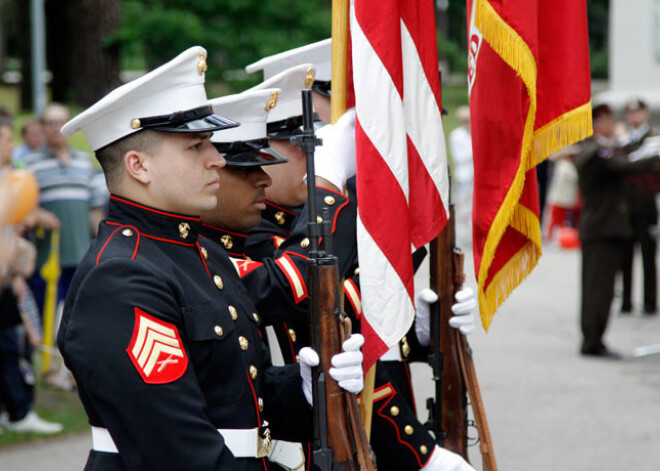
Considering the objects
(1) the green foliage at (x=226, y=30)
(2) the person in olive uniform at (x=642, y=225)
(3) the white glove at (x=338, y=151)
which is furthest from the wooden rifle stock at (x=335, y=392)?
(2) the person in olive uniform at (x=642, y=225)

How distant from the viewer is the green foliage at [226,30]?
310 inches

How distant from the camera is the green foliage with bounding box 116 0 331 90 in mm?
7875

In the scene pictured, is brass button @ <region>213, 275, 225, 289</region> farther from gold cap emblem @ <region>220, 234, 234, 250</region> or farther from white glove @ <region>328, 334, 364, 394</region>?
gold cap emblem @ <region>220, 234, 234, 250</region>

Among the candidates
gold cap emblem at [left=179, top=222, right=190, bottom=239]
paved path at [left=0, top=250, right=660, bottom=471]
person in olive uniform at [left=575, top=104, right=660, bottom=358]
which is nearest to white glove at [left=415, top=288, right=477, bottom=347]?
gold cap emblem at [left=179, top=222, right=190, bottom=239]

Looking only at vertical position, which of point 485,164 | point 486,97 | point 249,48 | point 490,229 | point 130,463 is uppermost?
point 249,48

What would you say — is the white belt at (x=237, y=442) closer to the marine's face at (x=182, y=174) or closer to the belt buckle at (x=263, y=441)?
the belt buckle at (x=263, y=441)

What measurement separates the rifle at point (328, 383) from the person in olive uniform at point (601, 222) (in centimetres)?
612

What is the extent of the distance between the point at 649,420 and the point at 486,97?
4.19 meters

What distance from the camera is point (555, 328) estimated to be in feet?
32.5

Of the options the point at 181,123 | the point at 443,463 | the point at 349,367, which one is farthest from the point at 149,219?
the point at 443,463

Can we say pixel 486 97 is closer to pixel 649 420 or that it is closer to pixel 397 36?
pixel 397 36

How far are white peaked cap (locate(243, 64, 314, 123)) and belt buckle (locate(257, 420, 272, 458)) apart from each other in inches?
47.7

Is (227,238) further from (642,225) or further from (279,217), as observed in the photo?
(642,225)

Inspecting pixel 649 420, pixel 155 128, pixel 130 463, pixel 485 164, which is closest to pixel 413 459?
pixel 485 164
